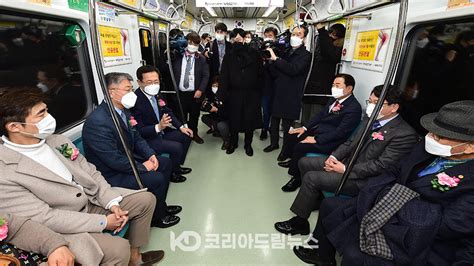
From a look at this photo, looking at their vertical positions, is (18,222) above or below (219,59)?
below

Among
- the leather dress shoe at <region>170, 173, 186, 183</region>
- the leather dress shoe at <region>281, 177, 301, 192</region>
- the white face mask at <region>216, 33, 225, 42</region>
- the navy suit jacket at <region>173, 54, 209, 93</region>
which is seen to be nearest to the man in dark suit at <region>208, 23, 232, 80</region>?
the white face mask at <region>216, 33, 225, 42</region>

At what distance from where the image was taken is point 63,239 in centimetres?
139

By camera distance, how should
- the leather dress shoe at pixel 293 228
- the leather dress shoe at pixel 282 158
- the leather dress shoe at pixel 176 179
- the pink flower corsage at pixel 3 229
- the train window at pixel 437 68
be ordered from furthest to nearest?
the leather dress shoe at pixel 282 158 < the leather dress shoe at pixel 176 179 < the leather dress shoe at pixel 293 228 < the train window at pixel 437 68 < the pink flower corsage at pixel 3 229

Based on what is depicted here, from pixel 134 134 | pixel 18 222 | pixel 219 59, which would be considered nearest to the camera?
pixel 18 222

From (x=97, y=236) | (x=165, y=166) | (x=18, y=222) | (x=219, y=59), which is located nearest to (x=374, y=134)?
(x=165, y=166)

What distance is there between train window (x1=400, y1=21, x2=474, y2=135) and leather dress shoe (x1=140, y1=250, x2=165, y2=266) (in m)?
2.56

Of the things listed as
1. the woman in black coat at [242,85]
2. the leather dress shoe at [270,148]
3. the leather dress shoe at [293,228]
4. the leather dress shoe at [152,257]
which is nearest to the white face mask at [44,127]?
the leather dress shoe at [152,257]

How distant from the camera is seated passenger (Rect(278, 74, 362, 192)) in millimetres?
2770

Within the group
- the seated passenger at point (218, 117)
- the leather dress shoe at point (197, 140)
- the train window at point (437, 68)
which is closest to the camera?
the train window at point (437, 68)

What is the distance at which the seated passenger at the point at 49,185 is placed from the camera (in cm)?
137

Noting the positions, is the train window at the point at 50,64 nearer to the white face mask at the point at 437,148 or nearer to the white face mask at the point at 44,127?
the white face mask at the point at 44,127

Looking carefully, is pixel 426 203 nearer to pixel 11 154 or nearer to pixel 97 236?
pixel 97 236

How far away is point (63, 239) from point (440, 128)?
226cm

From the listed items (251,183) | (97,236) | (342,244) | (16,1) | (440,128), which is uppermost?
(16,1)
